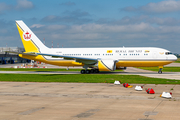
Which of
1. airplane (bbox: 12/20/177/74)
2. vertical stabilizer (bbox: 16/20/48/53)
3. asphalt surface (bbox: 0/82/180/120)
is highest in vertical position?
vertical stabilizer (bbox: 16/20/48/53)

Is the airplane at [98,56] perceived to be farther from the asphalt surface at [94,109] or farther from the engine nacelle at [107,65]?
the asphalt surface at [94,109]

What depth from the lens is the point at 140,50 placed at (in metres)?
39.8

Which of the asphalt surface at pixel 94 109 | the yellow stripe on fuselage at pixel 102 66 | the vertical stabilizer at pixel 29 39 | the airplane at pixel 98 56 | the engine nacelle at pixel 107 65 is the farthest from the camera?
the vertical stabilizer at pixel 29 39

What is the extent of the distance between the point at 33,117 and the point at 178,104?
29.6 feet

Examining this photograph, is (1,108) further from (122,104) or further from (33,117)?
(122,104)

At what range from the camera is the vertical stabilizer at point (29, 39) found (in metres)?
44.7

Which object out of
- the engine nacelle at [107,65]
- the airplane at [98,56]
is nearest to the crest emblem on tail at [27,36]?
the airplane at [98,56]

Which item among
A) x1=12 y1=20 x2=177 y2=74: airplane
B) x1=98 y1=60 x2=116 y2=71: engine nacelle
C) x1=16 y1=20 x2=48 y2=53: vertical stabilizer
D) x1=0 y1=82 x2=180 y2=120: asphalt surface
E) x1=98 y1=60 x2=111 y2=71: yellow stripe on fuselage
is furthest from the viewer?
x1=16 y1=20 x2=48 y2=53: vertical stabilizer

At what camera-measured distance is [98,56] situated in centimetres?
4150

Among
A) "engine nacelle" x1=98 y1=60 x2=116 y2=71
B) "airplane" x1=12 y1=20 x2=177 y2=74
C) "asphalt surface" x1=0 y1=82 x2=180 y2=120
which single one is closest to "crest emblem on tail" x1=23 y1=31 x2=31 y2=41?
"airplane" x1=12 y1=20 x2=177 y2=74

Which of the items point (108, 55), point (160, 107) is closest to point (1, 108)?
point (160, 107)

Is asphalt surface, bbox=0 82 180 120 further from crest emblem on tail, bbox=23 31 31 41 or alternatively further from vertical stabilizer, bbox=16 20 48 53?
crest emblem on tail, bbox=23 31 31 41

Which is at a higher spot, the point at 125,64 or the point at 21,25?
the point at 21,25

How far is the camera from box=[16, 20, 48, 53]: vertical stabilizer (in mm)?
44719
